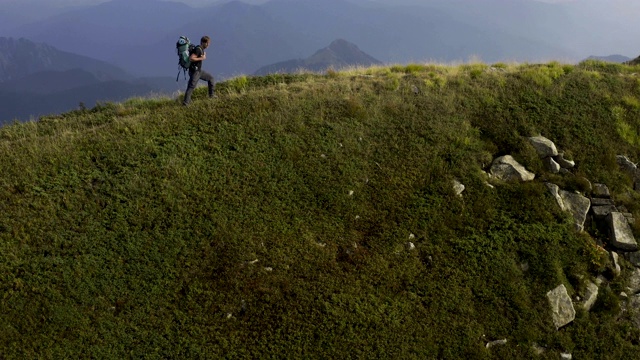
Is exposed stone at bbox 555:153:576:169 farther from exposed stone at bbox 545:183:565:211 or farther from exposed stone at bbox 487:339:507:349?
exposed stone at bbox 487:339:507:349

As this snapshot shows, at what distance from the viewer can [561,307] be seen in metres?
12.6

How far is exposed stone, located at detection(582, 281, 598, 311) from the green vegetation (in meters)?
0.30

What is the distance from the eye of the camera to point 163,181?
14.3 meters

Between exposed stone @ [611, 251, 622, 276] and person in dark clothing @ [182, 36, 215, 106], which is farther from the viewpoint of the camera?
person in dark clothing @ [182, 36, 215, 106]

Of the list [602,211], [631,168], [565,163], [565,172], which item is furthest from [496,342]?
[631,168]

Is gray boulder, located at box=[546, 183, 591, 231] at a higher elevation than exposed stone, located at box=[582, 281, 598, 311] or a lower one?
higher

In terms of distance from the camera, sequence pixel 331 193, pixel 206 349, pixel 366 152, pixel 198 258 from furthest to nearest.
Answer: pixel 366 152 → pixel 331 193 → pixel 198 258 → pixel 206 349

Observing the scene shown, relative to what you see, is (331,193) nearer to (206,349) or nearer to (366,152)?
(366,152)

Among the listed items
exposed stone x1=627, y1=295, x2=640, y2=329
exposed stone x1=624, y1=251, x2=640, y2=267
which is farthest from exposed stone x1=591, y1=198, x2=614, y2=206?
exposed stone x1=627, y1=295, x2=640, y2=329

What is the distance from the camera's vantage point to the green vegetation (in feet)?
36.3

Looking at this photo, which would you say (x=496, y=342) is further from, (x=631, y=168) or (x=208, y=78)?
(x=208, y=78)

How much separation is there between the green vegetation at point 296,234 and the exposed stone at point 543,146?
0.46 m

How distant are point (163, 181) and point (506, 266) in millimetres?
12900

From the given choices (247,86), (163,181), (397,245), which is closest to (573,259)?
(397,245)
